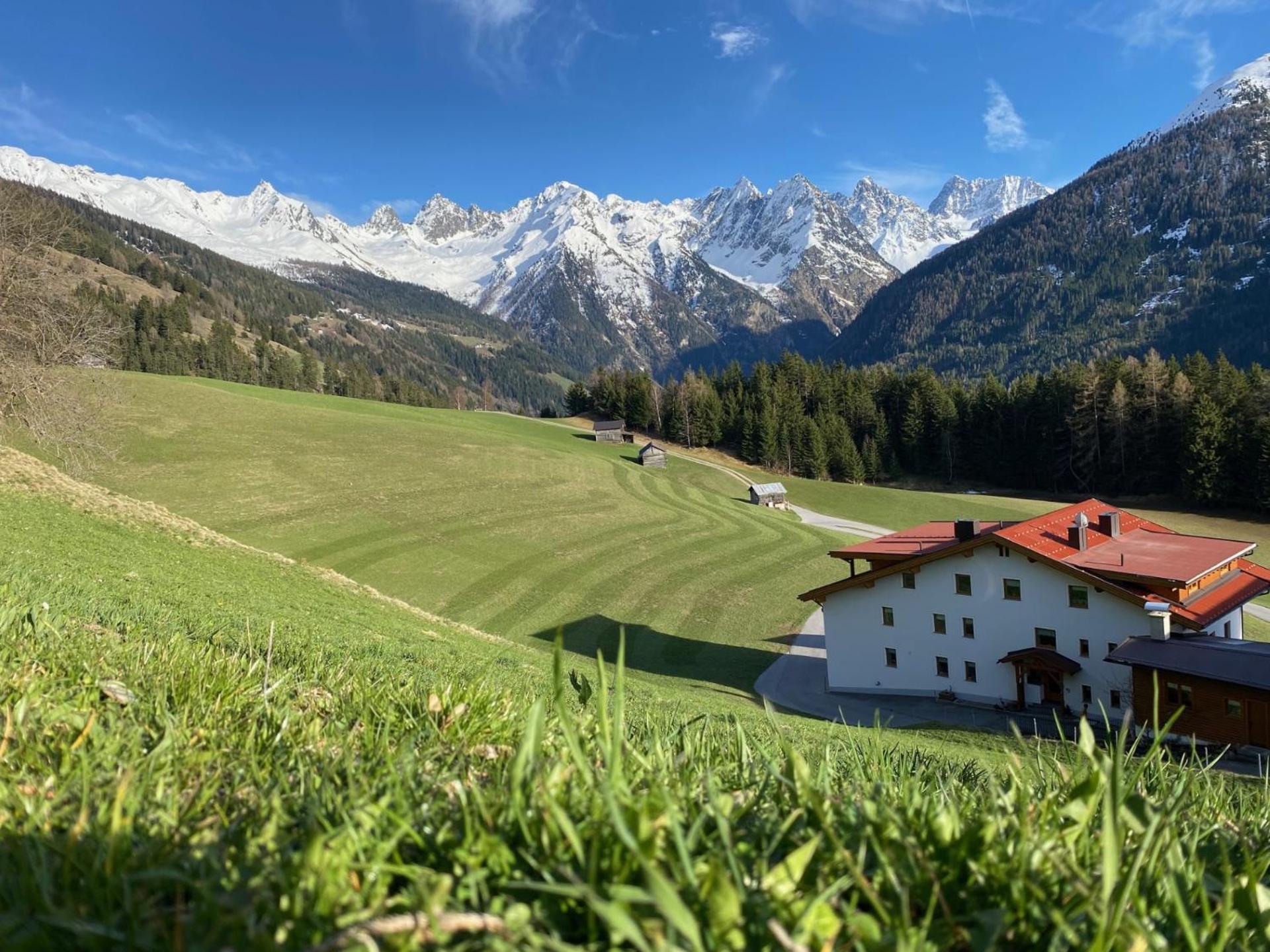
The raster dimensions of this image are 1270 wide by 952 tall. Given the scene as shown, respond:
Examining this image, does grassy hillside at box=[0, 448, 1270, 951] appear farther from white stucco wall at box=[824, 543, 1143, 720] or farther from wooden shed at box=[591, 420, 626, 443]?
wooden shed at box=[591, 420, 626, 443]

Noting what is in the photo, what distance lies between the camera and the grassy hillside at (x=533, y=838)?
3.67 ft

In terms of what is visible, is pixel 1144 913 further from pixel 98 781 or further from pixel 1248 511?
pixel 1248 511

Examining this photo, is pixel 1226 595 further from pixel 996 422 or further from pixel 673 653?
pixel 996 422

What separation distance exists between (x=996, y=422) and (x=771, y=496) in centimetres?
4376

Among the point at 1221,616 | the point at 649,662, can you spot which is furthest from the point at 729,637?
the point at 1221,616

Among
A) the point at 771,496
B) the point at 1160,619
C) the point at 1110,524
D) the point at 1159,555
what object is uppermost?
the point at 1110,524

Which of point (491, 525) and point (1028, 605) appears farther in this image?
point (491, 525)

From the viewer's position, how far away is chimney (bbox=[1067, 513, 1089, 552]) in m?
29.2

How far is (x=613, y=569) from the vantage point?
43.2m

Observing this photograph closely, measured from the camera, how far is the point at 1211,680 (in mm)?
21516

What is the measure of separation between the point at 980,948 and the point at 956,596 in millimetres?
31543

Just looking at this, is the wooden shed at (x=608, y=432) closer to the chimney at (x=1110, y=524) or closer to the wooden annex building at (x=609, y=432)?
the wooden annex building at (x=609, y=432)

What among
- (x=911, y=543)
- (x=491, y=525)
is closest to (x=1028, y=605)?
(x=911, y=543)

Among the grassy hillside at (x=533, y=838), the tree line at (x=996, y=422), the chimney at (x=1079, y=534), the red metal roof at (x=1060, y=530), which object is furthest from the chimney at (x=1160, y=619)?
the tree line at (x=996, y=422)
